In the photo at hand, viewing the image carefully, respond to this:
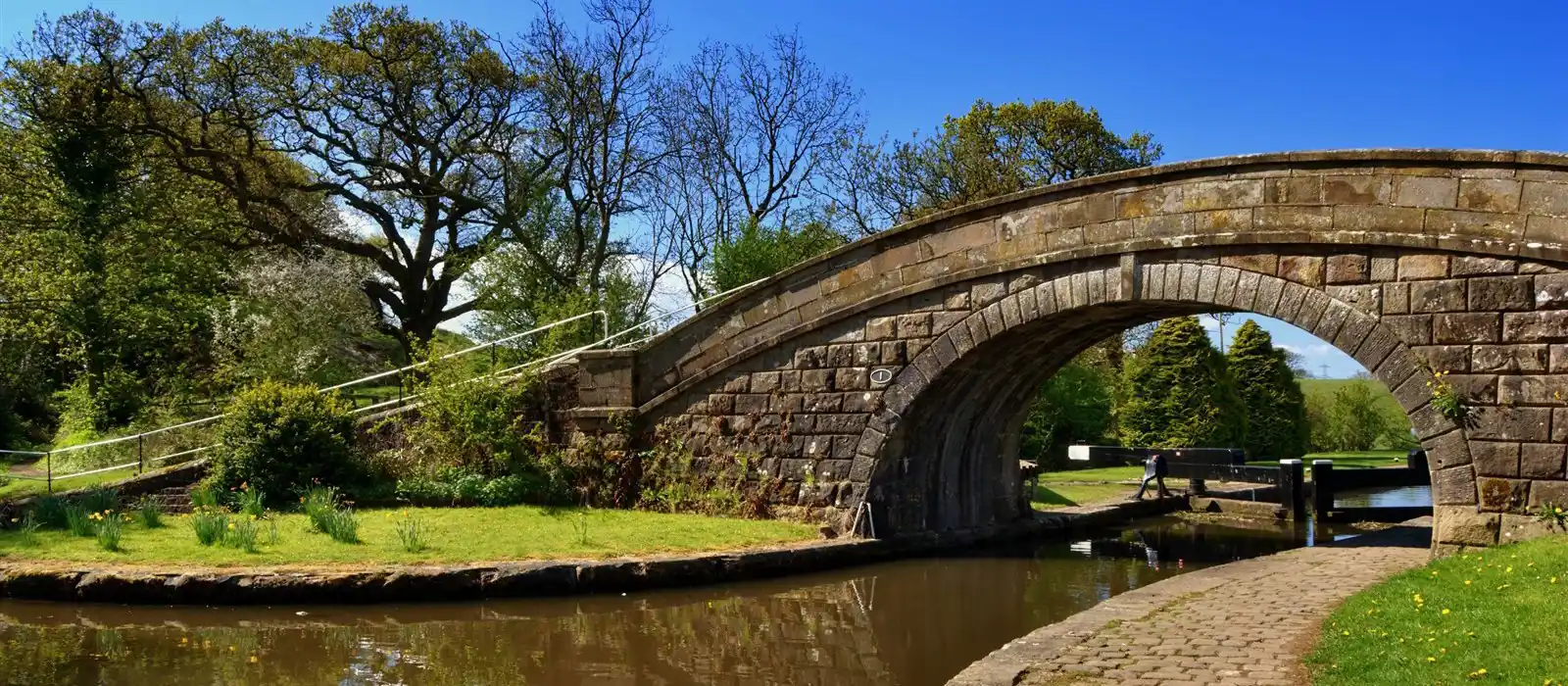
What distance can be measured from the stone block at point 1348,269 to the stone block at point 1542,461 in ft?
5.95

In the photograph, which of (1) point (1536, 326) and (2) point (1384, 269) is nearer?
(1) point (1536, 326)

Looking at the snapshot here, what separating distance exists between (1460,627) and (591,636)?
18.8ft

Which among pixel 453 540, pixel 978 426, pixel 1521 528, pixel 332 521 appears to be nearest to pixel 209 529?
pixel 332 521

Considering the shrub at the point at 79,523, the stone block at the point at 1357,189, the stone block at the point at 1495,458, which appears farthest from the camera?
the shrub at the point at 79,523

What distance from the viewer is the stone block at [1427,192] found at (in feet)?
29.3

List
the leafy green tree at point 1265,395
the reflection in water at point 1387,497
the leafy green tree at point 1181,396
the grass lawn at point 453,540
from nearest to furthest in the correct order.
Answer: the grass lawn at point 453,540
the reflection in water at point 1387,497
the leafy green tree at point 1181,396
the leafy green tree at point 1265,395

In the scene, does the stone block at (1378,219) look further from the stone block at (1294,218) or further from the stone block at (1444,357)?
the stone block at (1444,357)

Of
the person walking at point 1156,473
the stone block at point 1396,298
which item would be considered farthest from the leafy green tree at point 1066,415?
the stone block at point 1396,298

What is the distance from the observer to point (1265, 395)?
96.4 feet

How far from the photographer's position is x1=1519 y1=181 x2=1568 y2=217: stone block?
8336 mm

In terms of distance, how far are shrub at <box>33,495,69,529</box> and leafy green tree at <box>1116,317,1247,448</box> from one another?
73.0ft

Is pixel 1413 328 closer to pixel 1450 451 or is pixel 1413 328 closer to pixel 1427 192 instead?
pixel 1450 451

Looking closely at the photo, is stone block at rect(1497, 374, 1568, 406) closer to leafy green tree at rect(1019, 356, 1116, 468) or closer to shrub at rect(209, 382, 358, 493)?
shrub at rect(209, 382, 358, 493)

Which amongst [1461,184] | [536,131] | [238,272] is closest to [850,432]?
[1461,184]
